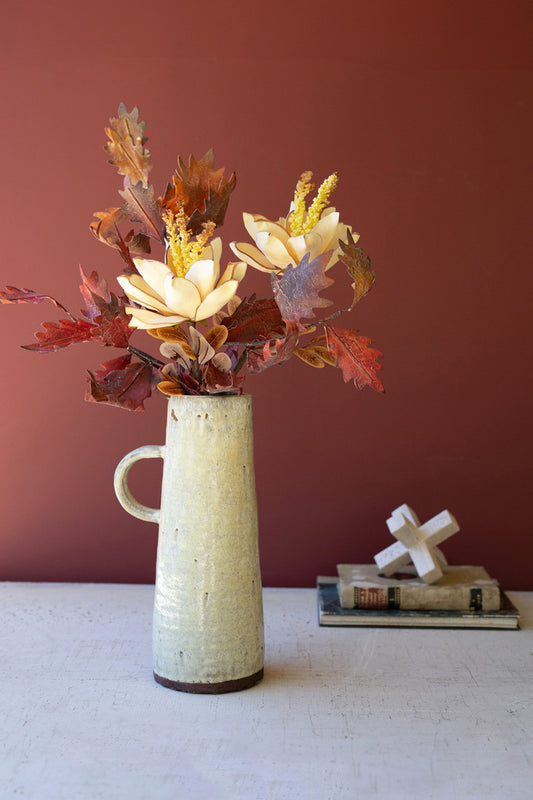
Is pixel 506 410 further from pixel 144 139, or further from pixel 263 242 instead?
pixel 144 139

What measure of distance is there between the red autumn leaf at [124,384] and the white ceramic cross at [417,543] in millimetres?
466

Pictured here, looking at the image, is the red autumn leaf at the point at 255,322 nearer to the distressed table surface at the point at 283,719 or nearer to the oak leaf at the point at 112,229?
the oak leaf at the point at 112,229

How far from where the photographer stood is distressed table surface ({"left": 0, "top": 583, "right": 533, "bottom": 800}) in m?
0.70

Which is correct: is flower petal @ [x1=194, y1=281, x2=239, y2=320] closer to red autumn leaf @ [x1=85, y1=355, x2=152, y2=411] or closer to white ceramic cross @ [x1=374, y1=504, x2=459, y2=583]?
red autumn leaf @ [x1=85, y1=355, x2=152, y2=411]

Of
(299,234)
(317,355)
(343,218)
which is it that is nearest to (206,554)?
(317,355)

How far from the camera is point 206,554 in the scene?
2.82ft

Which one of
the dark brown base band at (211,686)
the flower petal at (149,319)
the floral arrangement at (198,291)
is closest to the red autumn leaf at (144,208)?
the floral arrangement at (198,291)

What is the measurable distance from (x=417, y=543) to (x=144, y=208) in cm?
62

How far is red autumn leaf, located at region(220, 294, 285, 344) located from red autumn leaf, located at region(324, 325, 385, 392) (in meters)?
0.07

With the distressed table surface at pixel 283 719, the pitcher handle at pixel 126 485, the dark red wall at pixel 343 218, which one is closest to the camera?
the distressed table surface at pixel 283 719

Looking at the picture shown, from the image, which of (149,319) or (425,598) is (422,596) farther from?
(149,319)

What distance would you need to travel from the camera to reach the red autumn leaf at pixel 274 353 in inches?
32.0

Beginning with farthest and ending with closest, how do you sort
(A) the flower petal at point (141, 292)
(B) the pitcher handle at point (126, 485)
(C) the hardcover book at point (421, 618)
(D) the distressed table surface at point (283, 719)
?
(C) the hardcover book at point (421, 618), (B) the pitcher handle at point (126, 485), (A) the flower petal at point (141, 292), (D) the distressed table surface at point (283, 719)

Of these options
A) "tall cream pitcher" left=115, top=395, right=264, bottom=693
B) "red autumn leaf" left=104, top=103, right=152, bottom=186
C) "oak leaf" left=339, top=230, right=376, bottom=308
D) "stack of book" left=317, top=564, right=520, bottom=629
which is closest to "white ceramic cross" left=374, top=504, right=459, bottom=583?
"stack of book" left=317, top=564, right=520, bottom=629
